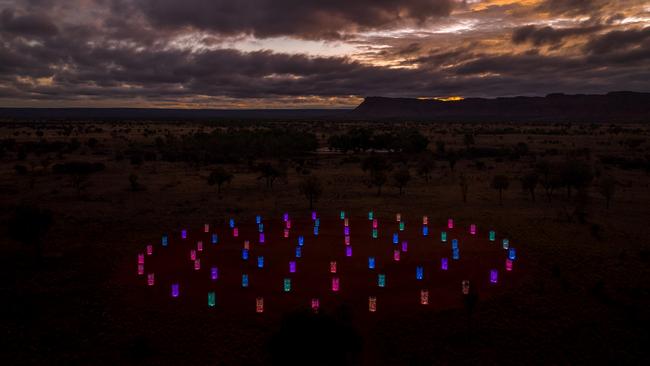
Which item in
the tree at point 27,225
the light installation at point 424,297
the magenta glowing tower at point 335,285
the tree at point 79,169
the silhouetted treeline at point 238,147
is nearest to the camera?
the light installation at point 424,297

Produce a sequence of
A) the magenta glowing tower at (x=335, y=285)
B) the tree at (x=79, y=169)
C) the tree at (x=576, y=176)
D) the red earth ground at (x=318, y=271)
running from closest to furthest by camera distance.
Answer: the red earth ground at (x=318, y=271) < the magenta glowing tower at (x=335, y=285) < the tree at (x=576, y=176) < the tree at (x=79, y=169)

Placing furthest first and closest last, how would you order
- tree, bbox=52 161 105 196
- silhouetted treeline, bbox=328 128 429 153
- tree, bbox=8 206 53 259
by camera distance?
silhouetted treeline, bbox=328 128 429 153, tree, bbox=52 161 105 196, tree, bbox=8 206 53 259

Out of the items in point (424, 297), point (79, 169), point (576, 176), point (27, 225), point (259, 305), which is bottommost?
point (259, 305)

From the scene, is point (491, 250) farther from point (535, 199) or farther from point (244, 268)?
Answer: point (535, 199)

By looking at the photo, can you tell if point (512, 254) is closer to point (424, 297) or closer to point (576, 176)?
point (424, 297)

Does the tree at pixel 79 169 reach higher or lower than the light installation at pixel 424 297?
higher

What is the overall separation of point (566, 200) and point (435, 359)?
2235 centimetres

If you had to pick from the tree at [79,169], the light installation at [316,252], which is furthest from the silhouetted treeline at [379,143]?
the light installation at [316,252]

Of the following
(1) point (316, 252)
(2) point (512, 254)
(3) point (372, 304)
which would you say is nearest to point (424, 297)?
(3) point (372, 304)

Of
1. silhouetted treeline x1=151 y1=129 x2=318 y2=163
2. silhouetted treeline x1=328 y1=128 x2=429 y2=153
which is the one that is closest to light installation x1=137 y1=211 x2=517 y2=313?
silhouetted treeline x1=151 y1=129 x2=318 y2=163

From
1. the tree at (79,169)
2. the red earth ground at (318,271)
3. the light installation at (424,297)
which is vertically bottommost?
the red earth ground at (318,271)

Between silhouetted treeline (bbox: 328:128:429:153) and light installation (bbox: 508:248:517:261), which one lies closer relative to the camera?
light installation (bbox: 508:248:517:261)

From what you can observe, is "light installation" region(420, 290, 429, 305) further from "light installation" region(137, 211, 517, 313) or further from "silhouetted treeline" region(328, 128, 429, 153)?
"silhouetted treeline" region(328, 128, 429, 153)

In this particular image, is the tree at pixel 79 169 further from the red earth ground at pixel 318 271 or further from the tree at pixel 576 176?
the tree at pixel 576 176
